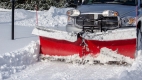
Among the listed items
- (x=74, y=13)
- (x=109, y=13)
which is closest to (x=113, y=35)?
(x=109, y=13)

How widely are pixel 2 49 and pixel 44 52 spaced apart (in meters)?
1.16

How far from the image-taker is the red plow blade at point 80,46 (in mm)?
6551

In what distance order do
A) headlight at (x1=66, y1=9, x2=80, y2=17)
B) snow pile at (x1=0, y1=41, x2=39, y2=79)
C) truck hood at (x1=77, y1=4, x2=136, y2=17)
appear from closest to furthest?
snow pile at (x1=0, y1=41, x2=39, y2=79)
truck hood at (x1=77, y1=4, x2=136, y2=17)
headlight at (x1=66, y1=9, x2=80, y2=17)

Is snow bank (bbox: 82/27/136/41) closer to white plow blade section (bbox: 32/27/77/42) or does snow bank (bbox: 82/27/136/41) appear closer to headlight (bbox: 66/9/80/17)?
white plow blade section (bbox: 32/27/77/42)

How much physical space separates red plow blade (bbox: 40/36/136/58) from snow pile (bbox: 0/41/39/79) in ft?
0.90

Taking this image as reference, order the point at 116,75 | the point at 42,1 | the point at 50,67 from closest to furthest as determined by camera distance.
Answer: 1. the point at 116,75
2. the point at 50,67
3. the point at 42,1

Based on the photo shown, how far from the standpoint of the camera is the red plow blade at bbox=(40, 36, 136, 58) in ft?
21.5

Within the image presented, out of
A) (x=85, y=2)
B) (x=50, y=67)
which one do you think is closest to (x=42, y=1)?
(x=85, y=2)

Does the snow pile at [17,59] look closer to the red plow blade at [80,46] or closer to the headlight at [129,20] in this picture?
the red plow blade at [80,46]

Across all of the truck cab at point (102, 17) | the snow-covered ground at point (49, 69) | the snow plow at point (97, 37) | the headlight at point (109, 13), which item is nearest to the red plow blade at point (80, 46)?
the snow plow at point (97, 37)

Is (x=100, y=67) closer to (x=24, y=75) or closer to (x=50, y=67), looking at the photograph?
(x=50, y=67)

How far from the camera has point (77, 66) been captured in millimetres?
6781

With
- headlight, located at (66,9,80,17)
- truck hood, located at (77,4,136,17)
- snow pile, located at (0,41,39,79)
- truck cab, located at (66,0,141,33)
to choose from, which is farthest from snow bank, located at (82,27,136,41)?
snow pile, located at (0,41,39,79)

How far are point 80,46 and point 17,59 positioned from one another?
1457 millimetres
